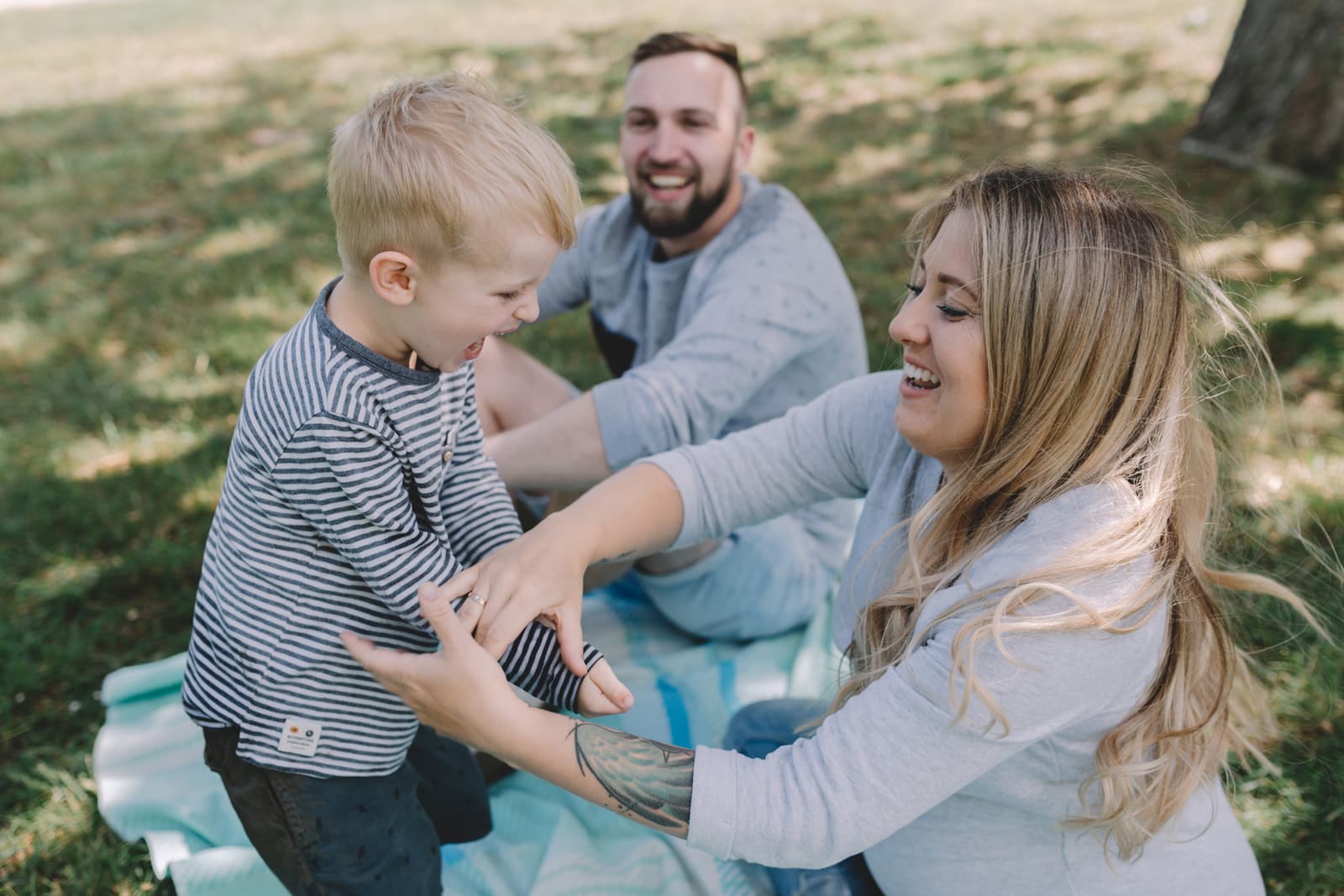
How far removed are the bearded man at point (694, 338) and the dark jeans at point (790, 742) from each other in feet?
1.45

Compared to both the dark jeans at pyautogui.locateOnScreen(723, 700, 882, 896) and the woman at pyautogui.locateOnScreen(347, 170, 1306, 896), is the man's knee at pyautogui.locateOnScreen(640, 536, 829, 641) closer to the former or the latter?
the dark jeans at pyautogui.locateOnScreen(723, 700, 882, 896)

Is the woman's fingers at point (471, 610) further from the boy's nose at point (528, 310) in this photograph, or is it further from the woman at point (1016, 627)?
the boy's nose at point (528, 310)

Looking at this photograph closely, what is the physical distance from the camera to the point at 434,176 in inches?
62.2

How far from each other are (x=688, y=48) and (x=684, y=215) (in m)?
0.59

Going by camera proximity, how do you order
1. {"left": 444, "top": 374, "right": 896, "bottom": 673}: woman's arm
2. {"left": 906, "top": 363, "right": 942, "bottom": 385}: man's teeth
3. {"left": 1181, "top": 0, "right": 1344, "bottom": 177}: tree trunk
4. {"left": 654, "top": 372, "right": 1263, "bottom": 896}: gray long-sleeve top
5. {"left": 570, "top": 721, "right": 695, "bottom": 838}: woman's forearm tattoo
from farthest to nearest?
{"left": 1181, "top": 0, "right": 1344, "bottom": 177}: tree trunk, {"left": 444, "top": 374, "right": 896, "bottom": 673}: woman's arm, {"left": 906, "top": 363, "right": 942, "bottom": 385}: man's teeth, {"left": 570, "top": 721, "right": 695, "bottom": 838}: woman's forearm tattoo, {"left": 654, "top": 372, "right": 1263, "bottom": 896}: gray long-sleeve top

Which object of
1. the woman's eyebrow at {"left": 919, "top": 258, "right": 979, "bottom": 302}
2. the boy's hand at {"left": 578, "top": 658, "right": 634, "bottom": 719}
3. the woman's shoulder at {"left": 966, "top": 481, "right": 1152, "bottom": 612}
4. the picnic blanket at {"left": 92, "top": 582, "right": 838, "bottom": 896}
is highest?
the woman's eyebrow at {"left": 919, "top": 258, "right": 979, "bottom": 302}

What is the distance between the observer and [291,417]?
5.24 ft

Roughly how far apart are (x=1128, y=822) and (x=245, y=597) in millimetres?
1509

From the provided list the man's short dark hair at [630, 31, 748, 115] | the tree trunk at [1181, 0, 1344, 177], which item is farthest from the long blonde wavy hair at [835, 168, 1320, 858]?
the tree trunk at [1181, 0, 1344, 177]

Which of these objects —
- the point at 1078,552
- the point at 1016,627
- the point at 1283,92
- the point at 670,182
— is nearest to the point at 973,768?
the point at 1016,627

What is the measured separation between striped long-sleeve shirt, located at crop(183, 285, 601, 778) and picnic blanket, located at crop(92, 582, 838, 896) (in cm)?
59

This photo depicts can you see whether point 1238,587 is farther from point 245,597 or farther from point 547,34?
point 547,34

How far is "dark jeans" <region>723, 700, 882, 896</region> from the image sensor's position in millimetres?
2076

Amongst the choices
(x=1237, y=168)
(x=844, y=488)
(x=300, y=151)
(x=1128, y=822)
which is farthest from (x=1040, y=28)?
(x=1128, y=822)
